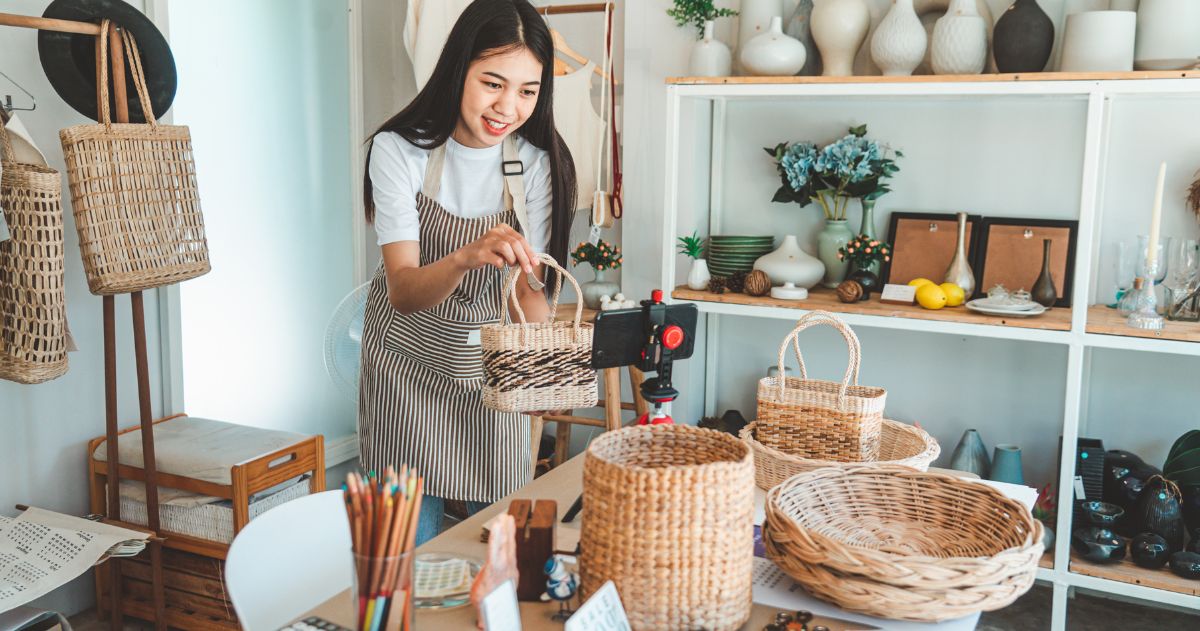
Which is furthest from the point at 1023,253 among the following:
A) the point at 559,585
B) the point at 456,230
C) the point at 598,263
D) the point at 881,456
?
the point at 559,585

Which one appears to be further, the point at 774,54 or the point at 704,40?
the point at 704,40

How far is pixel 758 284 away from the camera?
9.75 feet

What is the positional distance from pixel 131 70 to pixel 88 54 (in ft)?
0.39

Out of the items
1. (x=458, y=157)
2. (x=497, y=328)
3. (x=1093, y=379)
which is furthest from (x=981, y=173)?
(x=497, y=328)

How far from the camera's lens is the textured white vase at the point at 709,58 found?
3.05m

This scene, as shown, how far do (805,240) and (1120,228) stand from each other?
94 cm

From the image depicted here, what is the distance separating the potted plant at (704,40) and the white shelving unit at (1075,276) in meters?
0.10

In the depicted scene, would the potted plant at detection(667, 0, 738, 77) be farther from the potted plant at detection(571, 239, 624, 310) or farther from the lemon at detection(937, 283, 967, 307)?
the lemon at detection(937, 283, 967, 307)

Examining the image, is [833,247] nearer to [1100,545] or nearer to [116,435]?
[1100,545]

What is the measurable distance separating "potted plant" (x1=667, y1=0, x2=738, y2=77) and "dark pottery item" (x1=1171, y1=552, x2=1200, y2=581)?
1870 mm

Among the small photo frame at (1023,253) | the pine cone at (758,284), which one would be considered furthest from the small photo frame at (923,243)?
the pine cone at (758,284)

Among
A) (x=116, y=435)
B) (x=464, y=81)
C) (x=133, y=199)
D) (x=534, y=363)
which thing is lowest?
(x=116, y=435)

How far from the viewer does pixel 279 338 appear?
11.8 ft

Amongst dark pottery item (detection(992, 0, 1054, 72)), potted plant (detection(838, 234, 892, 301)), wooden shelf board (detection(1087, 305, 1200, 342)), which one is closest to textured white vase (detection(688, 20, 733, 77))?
potted plant (detection(838, 234, 892, 301))
